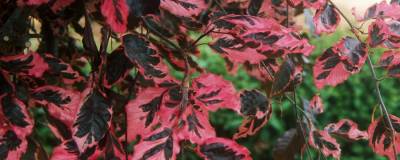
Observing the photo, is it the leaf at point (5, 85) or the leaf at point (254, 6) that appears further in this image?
the leaf at point (254, 6)

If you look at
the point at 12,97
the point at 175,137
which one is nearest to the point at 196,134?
the point at 175,137

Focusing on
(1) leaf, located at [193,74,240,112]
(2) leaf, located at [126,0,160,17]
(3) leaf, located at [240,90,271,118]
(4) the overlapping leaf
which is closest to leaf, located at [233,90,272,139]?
(3) leaf, located at [240,90,271,118]

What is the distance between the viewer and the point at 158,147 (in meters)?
0.65

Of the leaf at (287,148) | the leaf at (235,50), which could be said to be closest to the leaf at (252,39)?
the leaf at (235,50)

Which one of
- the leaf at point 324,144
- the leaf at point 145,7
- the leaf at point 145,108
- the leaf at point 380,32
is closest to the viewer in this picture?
the leaf at point 145,7

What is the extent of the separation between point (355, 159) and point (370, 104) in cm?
33

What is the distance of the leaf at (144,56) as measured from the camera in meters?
0.68

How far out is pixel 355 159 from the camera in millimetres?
3174

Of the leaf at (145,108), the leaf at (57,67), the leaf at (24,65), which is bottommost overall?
the leaf at (145,108)

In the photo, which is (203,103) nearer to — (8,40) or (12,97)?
(12,97)

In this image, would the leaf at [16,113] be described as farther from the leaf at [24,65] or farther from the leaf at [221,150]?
the leaf at [221,150]

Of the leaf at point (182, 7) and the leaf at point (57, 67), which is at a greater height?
the leaf at point (182, 7)

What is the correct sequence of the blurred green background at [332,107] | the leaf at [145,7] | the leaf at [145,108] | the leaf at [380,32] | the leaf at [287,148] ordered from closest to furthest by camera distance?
the leaf at [145,7]
the leaf at [145,108]
the leaf at [380,32]
the leaf at [287,148]
the blurred green background at [332,107]

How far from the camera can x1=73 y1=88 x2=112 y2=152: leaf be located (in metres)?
0.67
